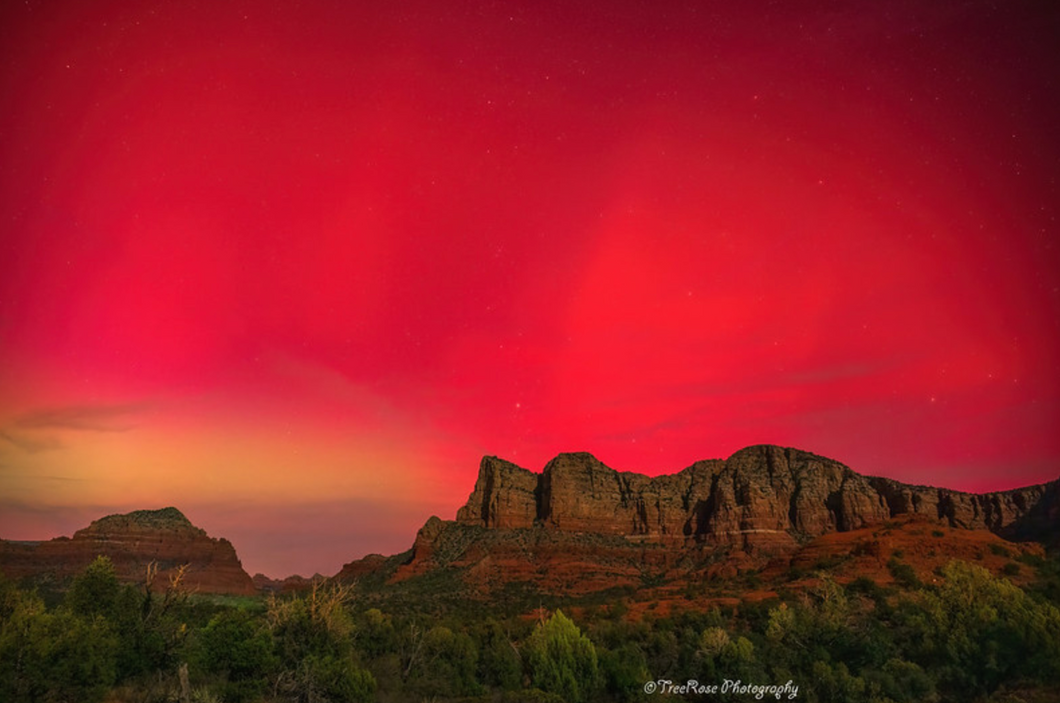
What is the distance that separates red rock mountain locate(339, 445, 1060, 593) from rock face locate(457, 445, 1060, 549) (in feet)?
0.89

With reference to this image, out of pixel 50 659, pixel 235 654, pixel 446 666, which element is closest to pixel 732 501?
pixel 446 666

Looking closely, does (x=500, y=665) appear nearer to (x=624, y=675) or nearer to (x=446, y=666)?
(x=446, y=666)

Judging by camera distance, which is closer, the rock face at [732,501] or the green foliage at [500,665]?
the green foliage at [500,665]

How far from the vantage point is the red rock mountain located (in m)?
104

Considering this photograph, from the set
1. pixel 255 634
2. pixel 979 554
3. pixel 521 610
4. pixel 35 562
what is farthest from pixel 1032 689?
pixel 35 562

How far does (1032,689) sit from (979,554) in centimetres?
3075

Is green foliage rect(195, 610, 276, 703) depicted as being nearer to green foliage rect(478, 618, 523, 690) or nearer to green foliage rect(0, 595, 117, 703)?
green foliage rect(0, 595, 117, 703)

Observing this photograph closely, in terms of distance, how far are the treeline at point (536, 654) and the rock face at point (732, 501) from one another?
3038 inches

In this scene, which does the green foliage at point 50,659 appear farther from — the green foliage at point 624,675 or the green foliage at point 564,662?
the green foliage at point 624,675

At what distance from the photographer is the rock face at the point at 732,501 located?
117 meters

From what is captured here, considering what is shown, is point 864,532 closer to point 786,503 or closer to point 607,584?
point 607,584

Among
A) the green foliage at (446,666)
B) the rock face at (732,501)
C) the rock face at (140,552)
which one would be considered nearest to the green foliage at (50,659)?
the green foliage at (446,666)

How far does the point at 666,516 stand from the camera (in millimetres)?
133250

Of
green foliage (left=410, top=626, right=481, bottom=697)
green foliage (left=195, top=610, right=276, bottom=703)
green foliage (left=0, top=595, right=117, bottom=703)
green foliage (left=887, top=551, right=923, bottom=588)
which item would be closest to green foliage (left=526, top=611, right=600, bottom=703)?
green foliage (left=410, top=626, right=481, bottom=697)
